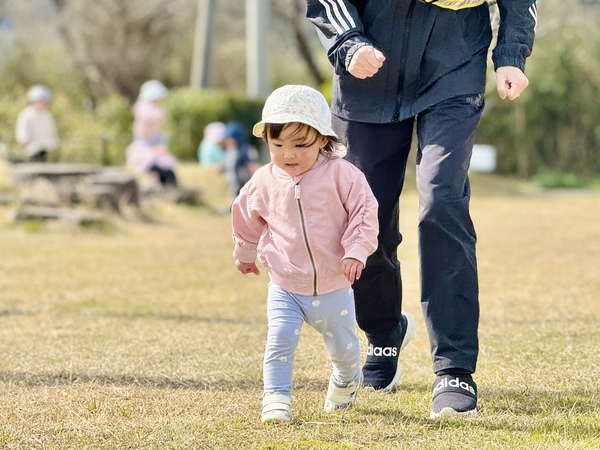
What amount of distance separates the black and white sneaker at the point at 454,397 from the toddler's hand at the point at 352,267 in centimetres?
51

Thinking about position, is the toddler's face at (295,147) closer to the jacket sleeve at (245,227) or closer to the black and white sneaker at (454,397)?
the jacket sleeve at (245,227)

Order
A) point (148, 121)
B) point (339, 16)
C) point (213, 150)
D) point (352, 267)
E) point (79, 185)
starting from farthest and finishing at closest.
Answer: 1. point (213, 150)
2. point (148, 121)
3. point (79, 185)
4. point (339, 16)
5. point (352, 267)

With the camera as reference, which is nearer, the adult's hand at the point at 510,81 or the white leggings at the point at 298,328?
the white leggings at the point at 298,328

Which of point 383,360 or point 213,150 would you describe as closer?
point 383,360

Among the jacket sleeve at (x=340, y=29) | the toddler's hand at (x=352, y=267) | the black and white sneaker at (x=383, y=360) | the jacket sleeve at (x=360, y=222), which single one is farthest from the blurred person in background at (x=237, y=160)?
the toddler's hand at (x=352, y=267)

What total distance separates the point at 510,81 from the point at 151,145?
12.4 metres

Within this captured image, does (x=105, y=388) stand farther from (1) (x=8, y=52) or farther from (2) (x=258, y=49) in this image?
(1) (x=8, y=52)

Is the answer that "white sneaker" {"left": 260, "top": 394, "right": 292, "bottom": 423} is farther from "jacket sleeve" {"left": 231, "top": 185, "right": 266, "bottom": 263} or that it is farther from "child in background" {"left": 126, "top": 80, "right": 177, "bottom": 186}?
"child in background" {"left": 126, "top": 80, "right": 177, "bottom": 186}

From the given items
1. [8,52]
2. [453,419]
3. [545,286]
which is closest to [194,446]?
[453,419]

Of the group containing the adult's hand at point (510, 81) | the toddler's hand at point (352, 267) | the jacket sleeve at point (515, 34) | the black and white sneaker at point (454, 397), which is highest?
the jacket sleeve at point (515, 34)

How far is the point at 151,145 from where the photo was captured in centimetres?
1591

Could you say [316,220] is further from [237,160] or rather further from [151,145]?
[151,145]

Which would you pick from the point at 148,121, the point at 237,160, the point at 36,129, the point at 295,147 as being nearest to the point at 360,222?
the point at 295,147

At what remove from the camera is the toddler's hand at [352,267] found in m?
3.49
